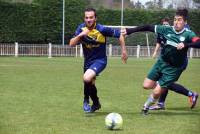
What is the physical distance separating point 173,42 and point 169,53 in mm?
253

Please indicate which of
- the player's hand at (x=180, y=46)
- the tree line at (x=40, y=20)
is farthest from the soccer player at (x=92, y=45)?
the tree line at (x=40, y=20)

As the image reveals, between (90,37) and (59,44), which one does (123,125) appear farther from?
(59,44)

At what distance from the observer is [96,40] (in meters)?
10.4

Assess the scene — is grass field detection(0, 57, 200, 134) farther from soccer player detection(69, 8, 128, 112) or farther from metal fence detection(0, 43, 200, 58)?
metal fence detection(0, 43, 200, 58)

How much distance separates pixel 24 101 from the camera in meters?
12.3

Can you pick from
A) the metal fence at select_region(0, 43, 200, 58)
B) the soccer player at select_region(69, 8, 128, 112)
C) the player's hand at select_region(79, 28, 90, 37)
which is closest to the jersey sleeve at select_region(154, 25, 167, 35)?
the soccer player at select_region(69, 8, 128, 112)

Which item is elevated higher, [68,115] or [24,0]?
[24,0]

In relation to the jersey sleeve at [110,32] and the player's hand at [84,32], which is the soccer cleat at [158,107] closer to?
the jersey sleeve at [110,32]

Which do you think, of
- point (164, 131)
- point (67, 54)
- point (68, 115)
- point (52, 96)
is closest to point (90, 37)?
point (68, 115)

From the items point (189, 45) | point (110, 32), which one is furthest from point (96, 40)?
point (189, 45)

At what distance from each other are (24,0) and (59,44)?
5.36m

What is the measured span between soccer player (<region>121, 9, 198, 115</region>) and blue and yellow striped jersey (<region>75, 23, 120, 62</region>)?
11.2 inches

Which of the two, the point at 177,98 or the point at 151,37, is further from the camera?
the point at 151,37

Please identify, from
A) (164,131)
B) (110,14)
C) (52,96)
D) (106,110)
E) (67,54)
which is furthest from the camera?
(110,14)
